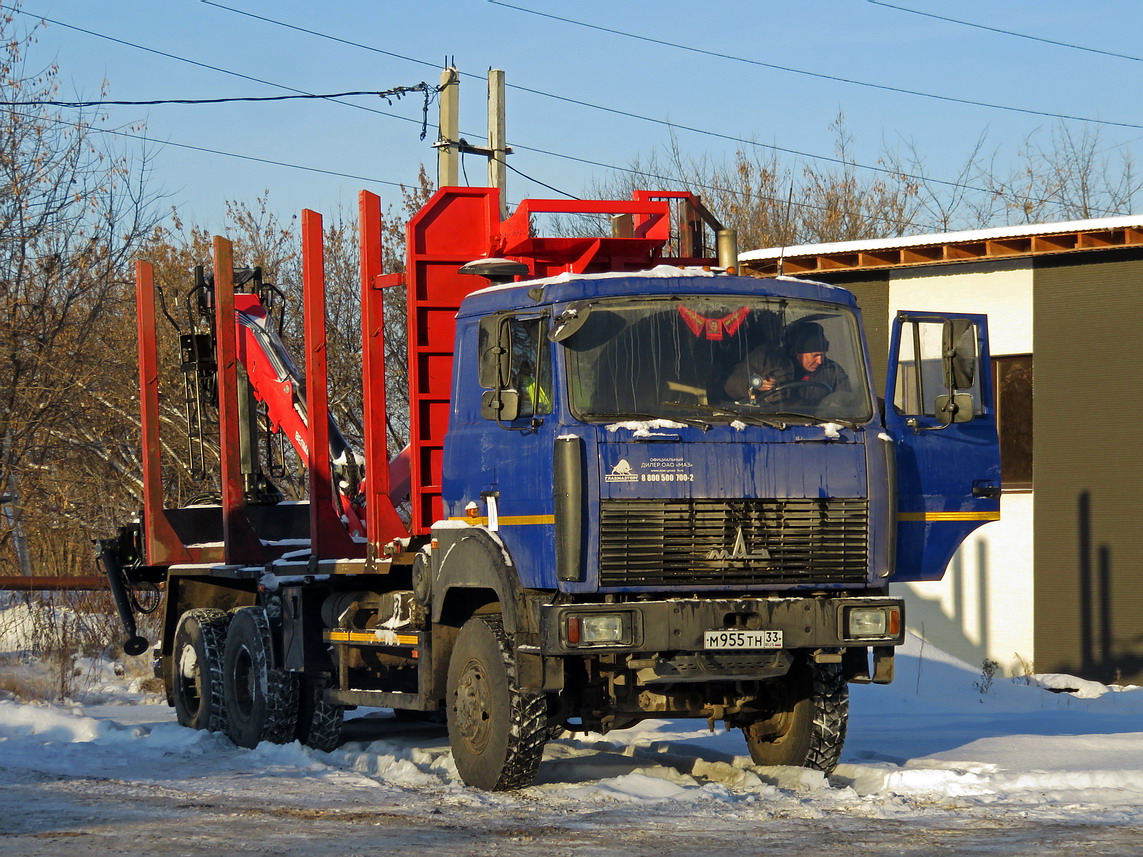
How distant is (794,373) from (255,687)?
5.50 meters

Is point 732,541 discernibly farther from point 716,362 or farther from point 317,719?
point 317,719

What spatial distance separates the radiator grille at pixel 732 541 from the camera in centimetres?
862

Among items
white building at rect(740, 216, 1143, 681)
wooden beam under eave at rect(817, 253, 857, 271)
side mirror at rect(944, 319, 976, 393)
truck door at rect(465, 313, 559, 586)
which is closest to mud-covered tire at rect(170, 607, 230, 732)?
truck door at rect(465, 313, 559, 586)

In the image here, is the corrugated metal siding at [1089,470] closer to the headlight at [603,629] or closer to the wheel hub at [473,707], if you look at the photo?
the wheel hub at [473,707]

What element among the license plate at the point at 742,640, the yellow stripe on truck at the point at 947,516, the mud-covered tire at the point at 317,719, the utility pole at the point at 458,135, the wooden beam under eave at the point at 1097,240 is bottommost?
the mud-covered tire at the point at 317,719

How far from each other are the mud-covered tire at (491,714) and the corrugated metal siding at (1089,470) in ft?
34.3

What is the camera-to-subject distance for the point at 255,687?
1238 cm

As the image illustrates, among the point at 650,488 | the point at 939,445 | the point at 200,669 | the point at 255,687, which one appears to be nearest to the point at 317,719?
the point at 255,687

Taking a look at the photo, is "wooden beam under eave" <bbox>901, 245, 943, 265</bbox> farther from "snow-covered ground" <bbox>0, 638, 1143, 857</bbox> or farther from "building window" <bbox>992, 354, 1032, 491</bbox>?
"snow-covered ground" <bbox>0, 638, 1143, 857</bbox>

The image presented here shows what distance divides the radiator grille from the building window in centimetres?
1032

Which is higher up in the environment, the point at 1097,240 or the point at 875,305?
the point at 1097,240

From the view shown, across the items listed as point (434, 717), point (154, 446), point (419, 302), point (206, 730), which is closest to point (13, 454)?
point (154, 446)

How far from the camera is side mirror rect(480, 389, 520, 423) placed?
8.95 metres

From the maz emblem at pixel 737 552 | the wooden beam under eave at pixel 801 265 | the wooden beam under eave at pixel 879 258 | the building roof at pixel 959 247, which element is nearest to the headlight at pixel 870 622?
the maz emblem at pixel 737 552
